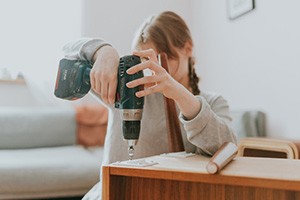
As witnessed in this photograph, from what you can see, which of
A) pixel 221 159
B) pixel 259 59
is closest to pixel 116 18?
pixel 259 59

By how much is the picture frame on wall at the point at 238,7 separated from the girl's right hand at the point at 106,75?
160 centimetres

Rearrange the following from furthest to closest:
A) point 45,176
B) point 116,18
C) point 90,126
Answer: point 116,18 → point 90,126 → point 45,176

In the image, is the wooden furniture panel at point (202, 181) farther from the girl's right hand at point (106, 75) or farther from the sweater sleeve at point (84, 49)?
the sweater sleeve at point (84, 49)

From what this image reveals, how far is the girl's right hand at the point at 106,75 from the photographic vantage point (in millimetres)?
761

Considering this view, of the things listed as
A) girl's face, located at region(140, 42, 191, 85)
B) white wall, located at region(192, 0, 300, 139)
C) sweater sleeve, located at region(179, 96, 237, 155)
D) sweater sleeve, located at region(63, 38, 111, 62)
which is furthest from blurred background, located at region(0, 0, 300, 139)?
sweater sleeve, located at region(63, 38, 111, 62)

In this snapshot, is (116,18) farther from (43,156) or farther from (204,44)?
(43,156)

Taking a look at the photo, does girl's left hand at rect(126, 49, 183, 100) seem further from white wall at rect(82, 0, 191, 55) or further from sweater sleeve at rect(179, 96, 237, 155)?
white wall at rect(82, 0, 191, 55)

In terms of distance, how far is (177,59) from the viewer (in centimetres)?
115

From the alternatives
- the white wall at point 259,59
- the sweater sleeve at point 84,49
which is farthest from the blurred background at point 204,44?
the sweater sleeve at point 84,49

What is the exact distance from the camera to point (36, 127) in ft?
7.84

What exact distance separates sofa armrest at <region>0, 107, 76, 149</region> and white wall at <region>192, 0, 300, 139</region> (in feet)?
3.49

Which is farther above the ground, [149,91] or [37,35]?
[37,35]

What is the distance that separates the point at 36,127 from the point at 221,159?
2.00 metres

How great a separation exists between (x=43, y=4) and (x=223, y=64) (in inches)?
55.0
